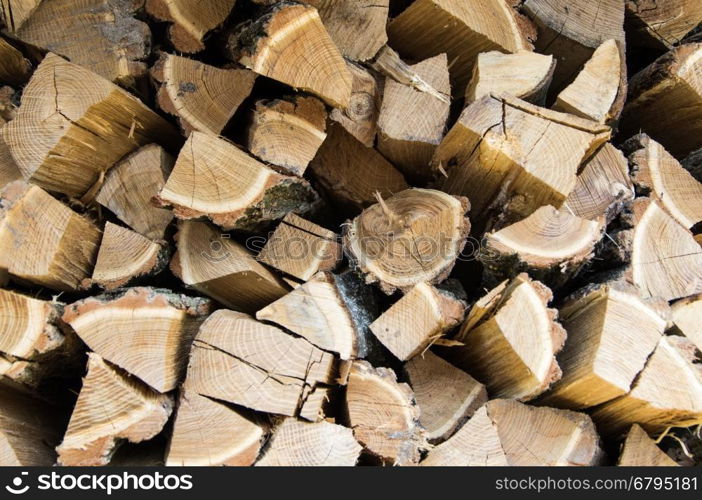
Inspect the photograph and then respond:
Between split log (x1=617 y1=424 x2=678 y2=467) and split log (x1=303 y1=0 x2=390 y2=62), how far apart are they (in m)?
1.31

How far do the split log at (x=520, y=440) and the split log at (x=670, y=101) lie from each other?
3.59 ft

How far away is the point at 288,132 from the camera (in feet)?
6.68

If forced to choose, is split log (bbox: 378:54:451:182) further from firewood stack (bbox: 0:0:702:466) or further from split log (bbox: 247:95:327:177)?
split log (bbox: 247:95:327:177)

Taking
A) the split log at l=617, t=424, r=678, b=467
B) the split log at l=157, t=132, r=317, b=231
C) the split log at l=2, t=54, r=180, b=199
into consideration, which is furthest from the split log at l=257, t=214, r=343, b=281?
the split log at l=617, t=424, r=678, b=467

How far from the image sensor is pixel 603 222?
6.48ft

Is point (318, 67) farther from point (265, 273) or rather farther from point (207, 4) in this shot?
point (265, 273)

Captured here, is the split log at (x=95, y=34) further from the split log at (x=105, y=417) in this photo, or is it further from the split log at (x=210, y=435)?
the split log at (x=210, y=435)

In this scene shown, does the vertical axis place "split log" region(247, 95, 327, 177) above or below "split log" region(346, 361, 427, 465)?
above

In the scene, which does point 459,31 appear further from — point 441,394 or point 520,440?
point 520,440

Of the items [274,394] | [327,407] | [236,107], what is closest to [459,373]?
[327,407]

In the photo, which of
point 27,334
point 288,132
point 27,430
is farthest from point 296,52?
point 27,430

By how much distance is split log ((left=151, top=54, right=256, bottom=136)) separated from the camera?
1978 mm

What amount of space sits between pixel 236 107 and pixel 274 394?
0.81m

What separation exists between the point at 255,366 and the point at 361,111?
81cm
